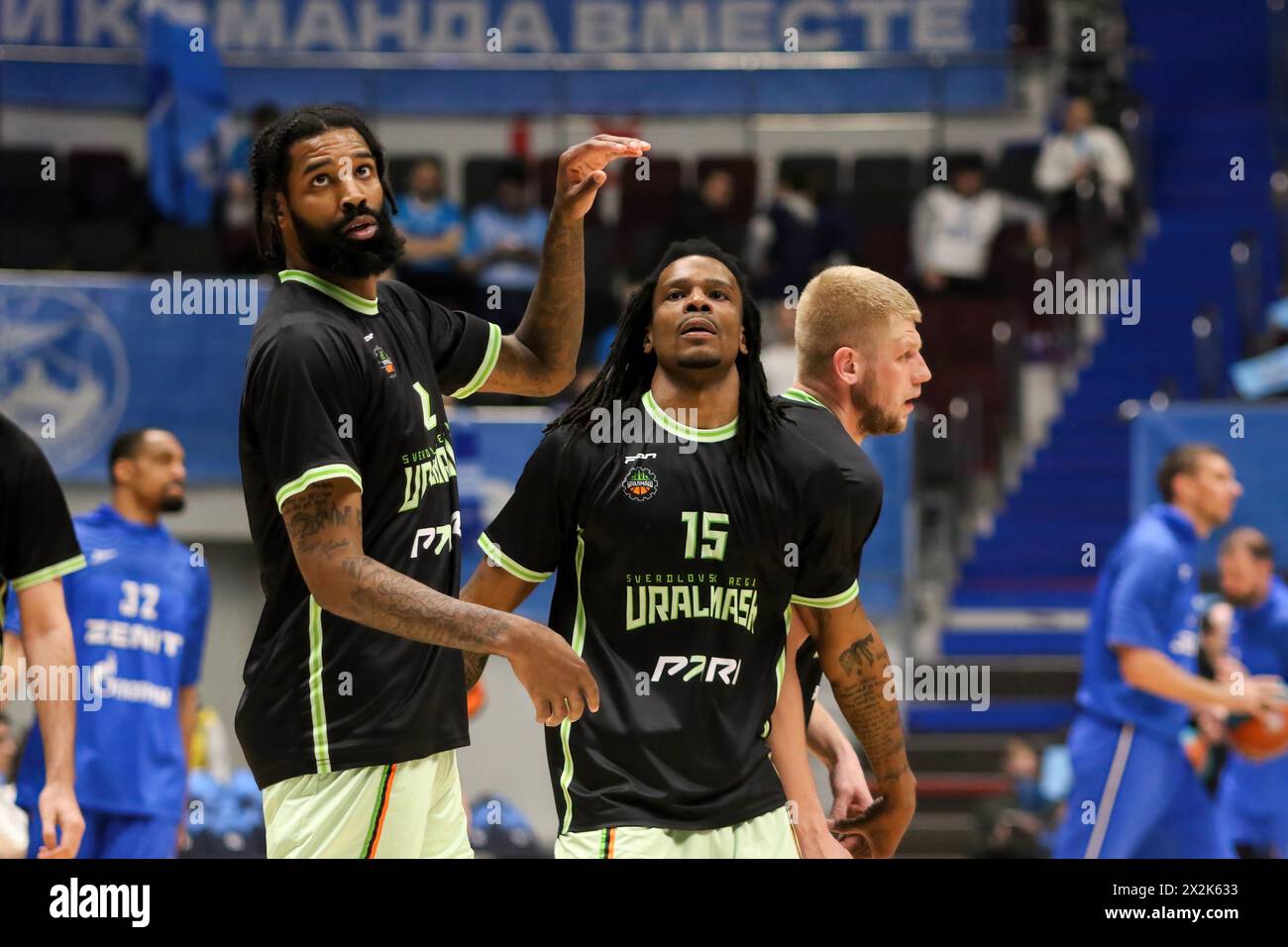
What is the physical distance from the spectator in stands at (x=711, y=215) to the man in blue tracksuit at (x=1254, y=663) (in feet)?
14.3

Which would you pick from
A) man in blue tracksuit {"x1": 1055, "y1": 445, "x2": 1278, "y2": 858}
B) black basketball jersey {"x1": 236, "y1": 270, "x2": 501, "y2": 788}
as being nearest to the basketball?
man in blue tracksuit {"x1": 1055, "y1": 445, "x2": 1278, "y2": 858}

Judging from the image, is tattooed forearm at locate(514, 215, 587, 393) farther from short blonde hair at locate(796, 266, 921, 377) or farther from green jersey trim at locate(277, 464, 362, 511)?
green jersey trim at locate(277, 464, 362, 511)

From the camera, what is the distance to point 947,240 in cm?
1162

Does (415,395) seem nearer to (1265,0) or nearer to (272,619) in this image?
(272,619)

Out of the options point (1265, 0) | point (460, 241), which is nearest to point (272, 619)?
point (460, 241)

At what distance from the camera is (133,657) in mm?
6219

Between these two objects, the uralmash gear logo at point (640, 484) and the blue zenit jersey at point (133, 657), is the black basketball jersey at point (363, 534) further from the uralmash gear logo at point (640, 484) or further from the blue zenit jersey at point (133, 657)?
the blue zenit jersey at point (133, 657)

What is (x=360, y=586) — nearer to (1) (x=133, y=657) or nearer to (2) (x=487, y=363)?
(2) (x=487, y=363)

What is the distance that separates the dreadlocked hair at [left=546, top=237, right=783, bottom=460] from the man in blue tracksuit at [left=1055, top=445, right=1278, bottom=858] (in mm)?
3151

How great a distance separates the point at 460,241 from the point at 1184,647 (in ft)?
20.4

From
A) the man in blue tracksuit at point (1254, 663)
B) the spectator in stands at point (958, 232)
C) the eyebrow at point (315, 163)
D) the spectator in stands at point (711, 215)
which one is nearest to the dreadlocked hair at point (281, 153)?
the eyebrow at point (315, 163)

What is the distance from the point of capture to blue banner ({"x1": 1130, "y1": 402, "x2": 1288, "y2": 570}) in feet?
30.3

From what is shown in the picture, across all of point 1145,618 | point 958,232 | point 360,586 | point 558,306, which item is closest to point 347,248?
point 558,306

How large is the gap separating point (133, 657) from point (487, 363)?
8.96 ft
